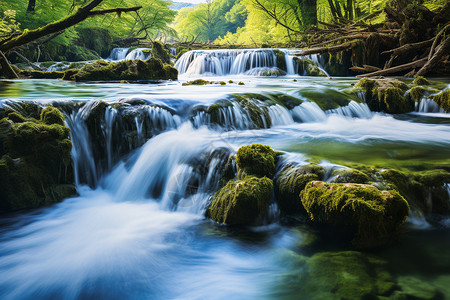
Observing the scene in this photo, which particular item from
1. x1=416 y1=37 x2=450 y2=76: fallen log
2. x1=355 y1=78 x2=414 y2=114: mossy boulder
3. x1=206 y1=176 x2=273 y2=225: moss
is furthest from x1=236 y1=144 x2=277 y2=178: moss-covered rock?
x1=416 y1=37 x2=450 y2=76: fallen log

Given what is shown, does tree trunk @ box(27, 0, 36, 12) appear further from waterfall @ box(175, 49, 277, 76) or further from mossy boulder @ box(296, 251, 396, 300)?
mossy boulder @ box(296, 251, 396, 300)

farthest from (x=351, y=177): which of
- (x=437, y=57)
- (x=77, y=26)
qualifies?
(x=77, y=26)

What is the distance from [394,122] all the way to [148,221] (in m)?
5.36

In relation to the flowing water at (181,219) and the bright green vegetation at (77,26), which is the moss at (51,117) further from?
the bright green vegetation at (77,26)

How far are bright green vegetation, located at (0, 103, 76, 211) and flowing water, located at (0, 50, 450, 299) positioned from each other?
202mm

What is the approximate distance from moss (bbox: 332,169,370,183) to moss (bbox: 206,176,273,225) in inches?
27.3

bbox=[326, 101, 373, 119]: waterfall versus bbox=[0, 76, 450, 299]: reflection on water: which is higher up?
bbox=[326, 101, 373, 119]: waterfall

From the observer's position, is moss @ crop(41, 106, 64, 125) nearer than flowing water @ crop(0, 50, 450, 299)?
No

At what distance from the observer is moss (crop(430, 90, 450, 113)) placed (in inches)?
274

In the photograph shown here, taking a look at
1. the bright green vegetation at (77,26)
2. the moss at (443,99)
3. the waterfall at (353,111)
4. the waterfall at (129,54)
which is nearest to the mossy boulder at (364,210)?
the waterfall at (353,111)

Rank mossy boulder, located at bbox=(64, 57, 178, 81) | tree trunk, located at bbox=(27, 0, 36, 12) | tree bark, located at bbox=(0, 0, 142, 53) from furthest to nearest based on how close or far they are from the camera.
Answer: tree trunk, located at bbox=(27, 0, 36, 12), mossy boulder, located at bbox=(64, 57, 178, 81), tree bark, located at bbox=(0, 0, 142, 53)

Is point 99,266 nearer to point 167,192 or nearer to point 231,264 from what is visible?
point 231,264

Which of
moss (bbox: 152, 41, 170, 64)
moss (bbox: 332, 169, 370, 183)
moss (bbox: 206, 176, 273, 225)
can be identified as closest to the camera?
moss (bbox: 332, 169, 370, 183)

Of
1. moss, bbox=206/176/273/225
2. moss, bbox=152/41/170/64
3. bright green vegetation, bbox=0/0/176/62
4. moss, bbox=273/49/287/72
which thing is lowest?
moss, bbox=206/176/273/225
